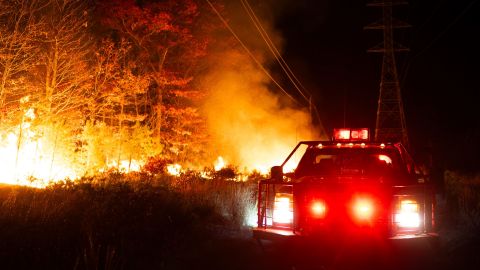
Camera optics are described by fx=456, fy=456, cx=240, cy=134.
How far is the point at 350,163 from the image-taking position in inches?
290

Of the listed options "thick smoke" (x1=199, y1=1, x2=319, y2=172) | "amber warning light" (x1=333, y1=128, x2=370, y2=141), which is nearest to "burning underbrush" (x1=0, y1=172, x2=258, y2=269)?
"amber warning light" (x1=333, y1=128, x2=370, y2=141)

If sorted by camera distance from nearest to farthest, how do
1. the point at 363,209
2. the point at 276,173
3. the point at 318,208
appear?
the point at 363,209, the point at 318,208, the point at 276,173

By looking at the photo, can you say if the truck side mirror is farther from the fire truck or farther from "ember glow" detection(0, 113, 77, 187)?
"ember glow" detection(0, 113, 77, 187)

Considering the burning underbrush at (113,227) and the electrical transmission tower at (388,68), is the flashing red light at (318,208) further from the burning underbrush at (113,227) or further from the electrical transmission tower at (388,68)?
the electrical transmission tower at (388,68)

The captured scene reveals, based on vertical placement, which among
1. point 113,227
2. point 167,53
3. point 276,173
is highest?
point 167,53

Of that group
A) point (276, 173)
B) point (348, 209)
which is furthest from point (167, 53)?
point (348, 209)

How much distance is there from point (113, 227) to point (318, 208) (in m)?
3.06

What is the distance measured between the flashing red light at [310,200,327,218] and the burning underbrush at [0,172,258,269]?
5.93ft

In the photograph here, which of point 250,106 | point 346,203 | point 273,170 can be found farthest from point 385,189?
point 250,106

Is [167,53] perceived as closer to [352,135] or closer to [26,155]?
[26,155]

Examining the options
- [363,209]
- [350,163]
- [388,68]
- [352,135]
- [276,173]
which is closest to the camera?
[363,209]

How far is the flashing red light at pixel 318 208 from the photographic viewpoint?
562 cm

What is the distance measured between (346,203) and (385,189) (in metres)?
0.49

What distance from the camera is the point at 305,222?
5719 millimetres
